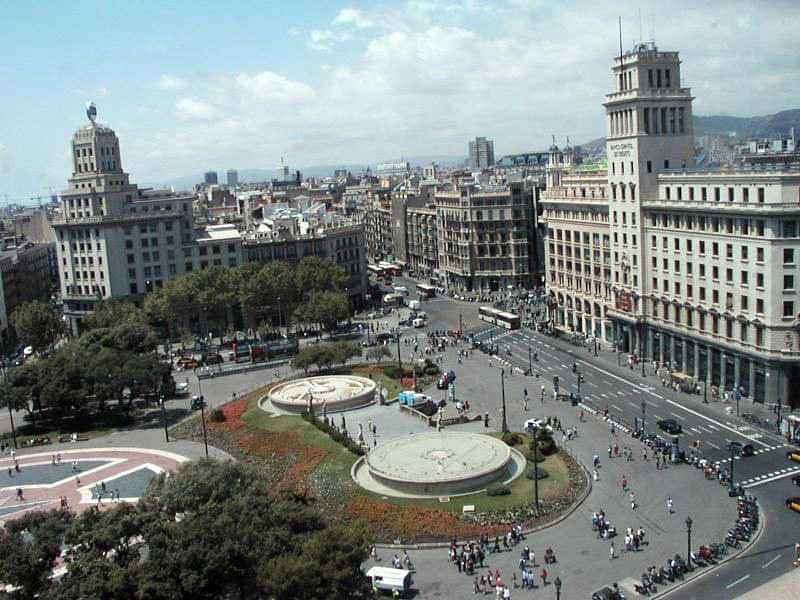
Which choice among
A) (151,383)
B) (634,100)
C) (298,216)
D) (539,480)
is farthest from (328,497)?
(298,216)

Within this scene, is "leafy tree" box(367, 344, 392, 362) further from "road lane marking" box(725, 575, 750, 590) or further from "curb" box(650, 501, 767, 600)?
"road lane marking" box(725, 575, 750, 590)

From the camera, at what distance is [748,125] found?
525ft

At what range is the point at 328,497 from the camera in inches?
2406

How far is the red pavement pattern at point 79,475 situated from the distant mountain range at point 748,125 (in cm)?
8349

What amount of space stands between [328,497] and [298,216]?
97.8 metres

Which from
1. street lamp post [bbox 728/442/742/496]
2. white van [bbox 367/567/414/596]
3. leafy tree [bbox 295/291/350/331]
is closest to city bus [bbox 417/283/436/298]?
leafy tree [bbox 295/291/350/331]

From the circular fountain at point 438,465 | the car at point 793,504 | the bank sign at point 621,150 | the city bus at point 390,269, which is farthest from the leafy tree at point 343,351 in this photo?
the city bus at point 390,269

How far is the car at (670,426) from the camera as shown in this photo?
71.3 metres

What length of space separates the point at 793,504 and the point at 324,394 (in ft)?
157

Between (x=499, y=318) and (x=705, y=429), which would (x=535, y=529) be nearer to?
(x=705, y=429)

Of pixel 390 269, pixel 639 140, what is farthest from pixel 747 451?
pixel 390 269

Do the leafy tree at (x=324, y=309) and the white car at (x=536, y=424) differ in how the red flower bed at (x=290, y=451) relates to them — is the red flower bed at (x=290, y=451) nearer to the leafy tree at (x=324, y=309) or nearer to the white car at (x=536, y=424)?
the white car at (x=536, y=424)

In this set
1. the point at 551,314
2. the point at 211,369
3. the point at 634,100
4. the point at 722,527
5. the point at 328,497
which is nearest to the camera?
Answer: the point at 722,527

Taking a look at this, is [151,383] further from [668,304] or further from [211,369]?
[668,304]
